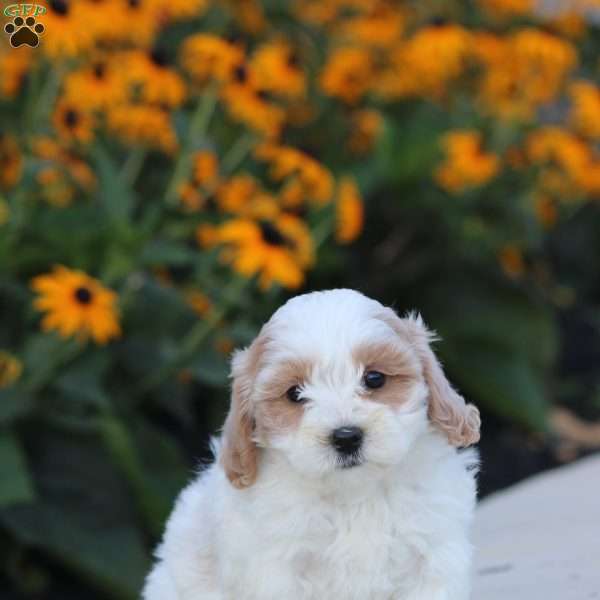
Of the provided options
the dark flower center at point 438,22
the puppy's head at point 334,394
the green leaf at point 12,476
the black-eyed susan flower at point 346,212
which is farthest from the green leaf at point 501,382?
the puppy's head at point 334,394

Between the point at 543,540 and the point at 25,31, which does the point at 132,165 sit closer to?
the point at 25,31

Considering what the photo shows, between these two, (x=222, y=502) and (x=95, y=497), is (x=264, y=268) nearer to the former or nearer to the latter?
(x=95, y=497)

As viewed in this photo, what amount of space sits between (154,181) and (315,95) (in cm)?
143

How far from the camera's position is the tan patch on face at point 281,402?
2.53m

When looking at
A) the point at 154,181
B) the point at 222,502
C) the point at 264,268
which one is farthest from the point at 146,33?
the point at 222,502

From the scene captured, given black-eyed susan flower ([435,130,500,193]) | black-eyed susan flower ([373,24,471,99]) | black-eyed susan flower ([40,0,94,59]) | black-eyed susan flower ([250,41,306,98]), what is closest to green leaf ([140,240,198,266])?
black-eyed susan flower ([40,0,94,59])

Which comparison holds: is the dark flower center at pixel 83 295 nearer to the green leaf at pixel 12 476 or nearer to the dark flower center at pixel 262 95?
the green leaf at pixel 12 476

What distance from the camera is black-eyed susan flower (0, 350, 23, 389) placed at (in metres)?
5.23

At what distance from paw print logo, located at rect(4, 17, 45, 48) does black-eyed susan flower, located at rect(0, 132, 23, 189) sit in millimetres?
571

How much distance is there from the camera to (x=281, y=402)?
2576 millimetres

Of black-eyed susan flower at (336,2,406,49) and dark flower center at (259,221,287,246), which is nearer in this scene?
dark flower center at (259,221,287,246)

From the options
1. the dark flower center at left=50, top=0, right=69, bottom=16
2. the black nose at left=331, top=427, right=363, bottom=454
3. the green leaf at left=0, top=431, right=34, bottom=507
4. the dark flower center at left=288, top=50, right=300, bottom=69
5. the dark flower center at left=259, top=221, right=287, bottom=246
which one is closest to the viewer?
the black nose at left=331, top=427, right=363, bottom=454

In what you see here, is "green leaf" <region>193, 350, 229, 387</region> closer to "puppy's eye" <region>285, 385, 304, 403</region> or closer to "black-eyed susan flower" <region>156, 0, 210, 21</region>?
"black-eyed susan flower" <region>156, 0, 210, 21</region>

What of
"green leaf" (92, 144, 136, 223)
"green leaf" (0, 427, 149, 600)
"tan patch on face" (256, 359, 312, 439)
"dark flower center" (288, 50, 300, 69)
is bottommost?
"green leaf" (0, 427, 149, 600)
